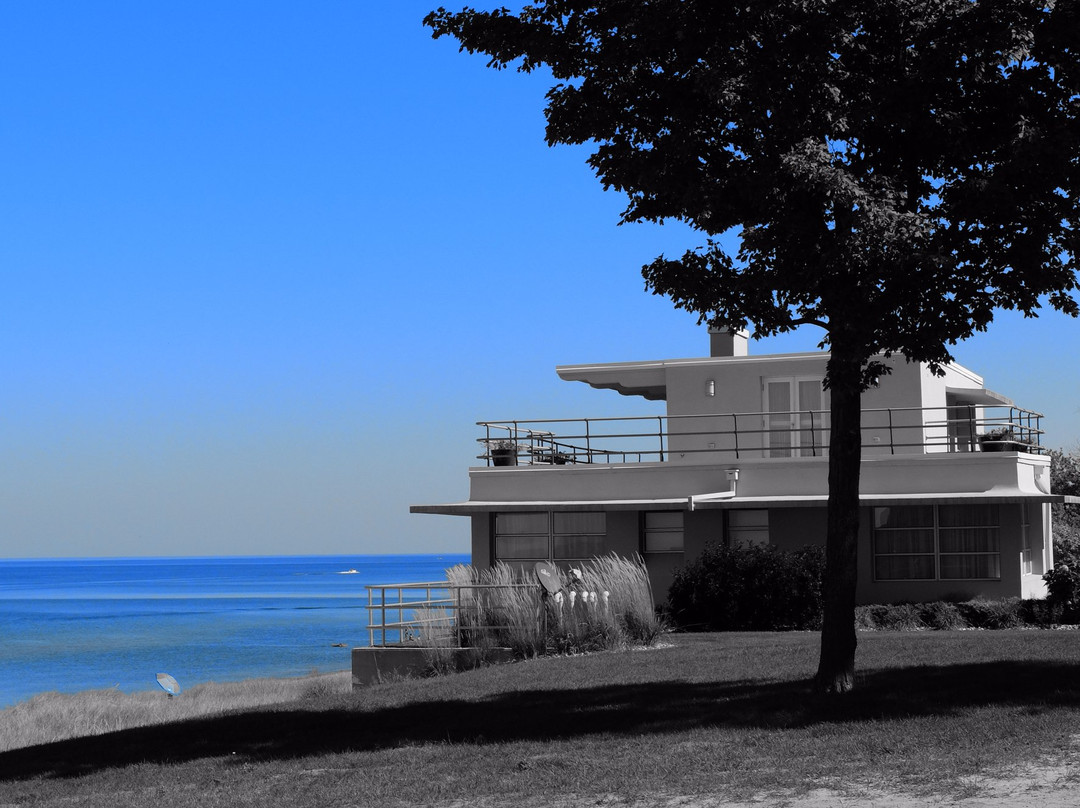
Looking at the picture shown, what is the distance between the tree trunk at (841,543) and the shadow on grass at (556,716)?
37 centimetres

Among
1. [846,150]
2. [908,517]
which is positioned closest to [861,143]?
[846,150]

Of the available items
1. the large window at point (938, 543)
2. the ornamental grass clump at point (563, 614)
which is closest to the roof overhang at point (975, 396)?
the large window at point (938, 543)

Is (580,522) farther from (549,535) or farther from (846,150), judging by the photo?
(846,150)

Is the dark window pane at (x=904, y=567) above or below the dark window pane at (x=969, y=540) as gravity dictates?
below

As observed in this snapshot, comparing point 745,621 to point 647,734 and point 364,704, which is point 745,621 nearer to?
point 364,704

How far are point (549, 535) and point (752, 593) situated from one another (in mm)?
5790

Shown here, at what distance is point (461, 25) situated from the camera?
14.0 m

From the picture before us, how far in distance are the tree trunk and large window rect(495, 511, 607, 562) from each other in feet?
51.0

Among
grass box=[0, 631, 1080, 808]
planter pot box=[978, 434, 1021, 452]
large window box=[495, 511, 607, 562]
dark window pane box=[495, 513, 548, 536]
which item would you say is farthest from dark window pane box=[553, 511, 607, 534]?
grass box=[0, 631, 1080, 808]

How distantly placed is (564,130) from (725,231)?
2.01 m

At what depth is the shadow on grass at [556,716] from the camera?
12.5 m

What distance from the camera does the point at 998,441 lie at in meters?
27.9

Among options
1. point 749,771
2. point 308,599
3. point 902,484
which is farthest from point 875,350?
point 308,599

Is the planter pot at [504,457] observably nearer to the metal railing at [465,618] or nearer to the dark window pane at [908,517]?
the metal railing at [465,618]
